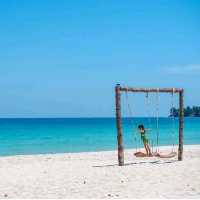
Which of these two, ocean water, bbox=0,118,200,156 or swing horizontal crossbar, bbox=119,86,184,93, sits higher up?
swing horizontal crossbar, bbox=119,86,184,93

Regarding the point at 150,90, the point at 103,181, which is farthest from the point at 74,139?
the point at 103,181

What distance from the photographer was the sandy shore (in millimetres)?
9578

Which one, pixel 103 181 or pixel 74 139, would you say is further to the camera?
pixel 74 139

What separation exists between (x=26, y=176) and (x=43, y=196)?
3185 mm

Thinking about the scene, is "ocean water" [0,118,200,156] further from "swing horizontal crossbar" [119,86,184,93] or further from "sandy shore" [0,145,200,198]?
"sandy shore" [0,145,200,198]

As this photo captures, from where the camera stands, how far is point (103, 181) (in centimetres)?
1122

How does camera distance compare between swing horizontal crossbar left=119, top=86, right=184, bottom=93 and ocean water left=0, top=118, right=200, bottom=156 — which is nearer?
swing horizontal crossbar left=119, top=86, right=184, bottom=93

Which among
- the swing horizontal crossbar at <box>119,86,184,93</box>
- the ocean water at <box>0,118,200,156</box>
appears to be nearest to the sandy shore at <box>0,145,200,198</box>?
the swing horizontal crossbar at <box>119,86,184,93</box>

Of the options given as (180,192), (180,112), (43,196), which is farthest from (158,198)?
(180,112)

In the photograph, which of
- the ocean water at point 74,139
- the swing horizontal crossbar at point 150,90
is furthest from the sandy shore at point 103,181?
the ocean water at point 74,139

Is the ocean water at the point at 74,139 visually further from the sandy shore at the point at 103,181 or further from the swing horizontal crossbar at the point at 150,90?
the sandy shore at the point at 103,181

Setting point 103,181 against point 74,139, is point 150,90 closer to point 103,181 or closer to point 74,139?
point 103,181

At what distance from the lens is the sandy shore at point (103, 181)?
9578mm

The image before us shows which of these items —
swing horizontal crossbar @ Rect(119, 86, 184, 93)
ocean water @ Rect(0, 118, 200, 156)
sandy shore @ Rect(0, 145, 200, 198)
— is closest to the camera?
sandy shore @ Rect(0, 145, 200, 198)
